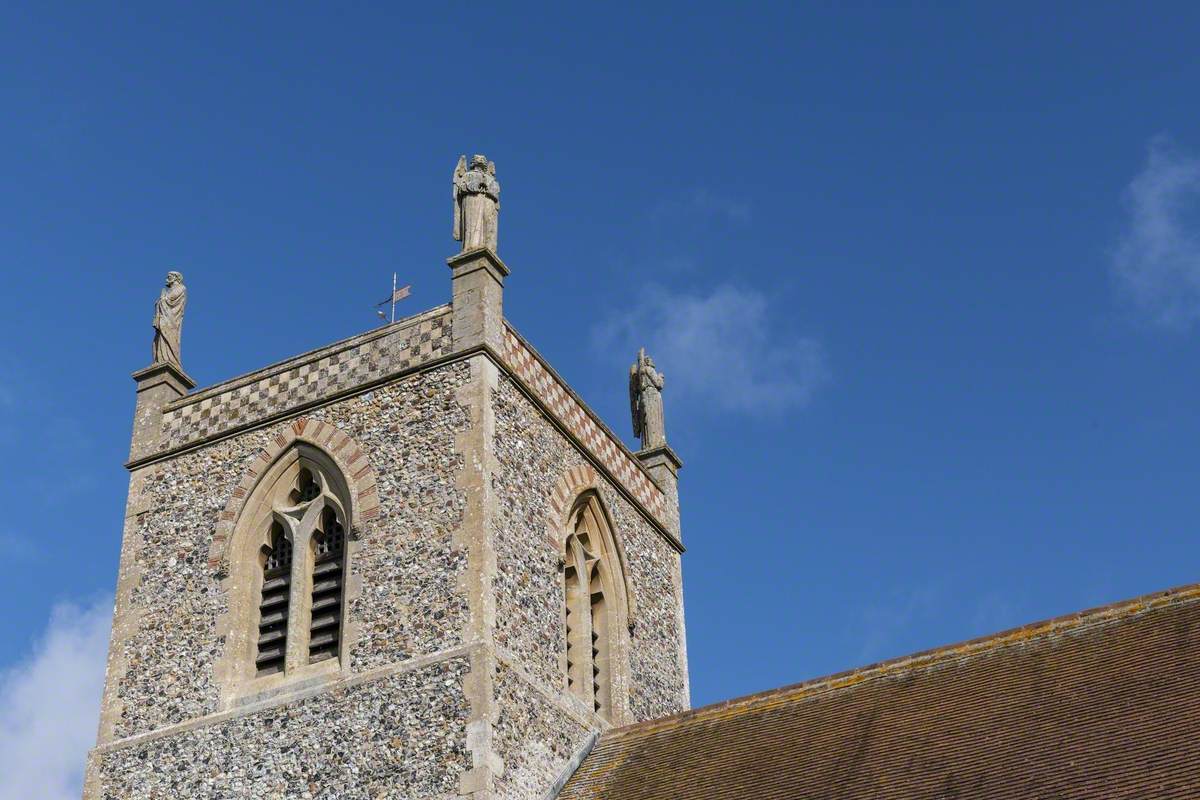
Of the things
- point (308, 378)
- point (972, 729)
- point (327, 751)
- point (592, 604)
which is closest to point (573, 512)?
point (592, 604)

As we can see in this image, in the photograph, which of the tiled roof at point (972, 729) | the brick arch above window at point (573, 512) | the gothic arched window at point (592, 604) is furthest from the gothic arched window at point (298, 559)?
the tiled roof at point (972, 729)

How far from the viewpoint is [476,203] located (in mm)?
18766

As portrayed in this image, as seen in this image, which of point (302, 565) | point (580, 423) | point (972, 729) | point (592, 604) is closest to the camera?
point (972, 729)

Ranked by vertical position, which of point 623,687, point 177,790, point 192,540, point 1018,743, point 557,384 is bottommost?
point 1018,743

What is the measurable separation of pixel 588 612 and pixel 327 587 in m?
3.10

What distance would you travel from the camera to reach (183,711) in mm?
17000

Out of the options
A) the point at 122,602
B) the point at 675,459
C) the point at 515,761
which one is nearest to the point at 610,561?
the point at 675,459

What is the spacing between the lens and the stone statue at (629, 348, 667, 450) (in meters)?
22.3

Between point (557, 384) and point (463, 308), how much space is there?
5.85ft

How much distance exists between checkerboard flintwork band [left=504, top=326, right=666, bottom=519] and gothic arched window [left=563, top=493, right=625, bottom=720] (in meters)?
0.83

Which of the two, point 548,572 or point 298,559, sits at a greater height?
point 298,559

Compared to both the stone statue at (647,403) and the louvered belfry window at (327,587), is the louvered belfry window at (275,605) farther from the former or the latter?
the stone statue at (647,403)

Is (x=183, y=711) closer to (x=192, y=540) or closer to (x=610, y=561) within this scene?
(x=192, y=540)

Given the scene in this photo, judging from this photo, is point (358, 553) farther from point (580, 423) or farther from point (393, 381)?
point (580, 423)
